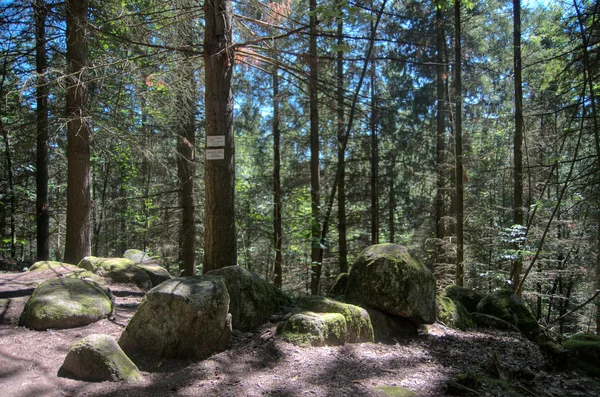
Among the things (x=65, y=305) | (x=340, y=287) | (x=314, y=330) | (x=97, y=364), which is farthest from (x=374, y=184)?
(x=97, y=364)

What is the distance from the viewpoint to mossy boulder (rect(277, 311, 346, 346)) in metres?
3.84

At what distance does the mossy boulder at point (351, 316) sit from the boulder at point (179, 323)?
1201 mm

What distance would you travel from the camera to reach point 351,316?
4.27 m

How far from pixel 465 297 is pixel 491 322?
116cm

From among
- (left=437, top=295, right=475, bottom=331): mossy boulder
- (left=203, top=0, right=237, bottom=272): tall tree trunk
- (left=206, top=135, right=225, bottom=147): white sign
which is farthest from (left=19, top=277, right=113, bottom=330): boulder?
(left=437, top=295, right=475, bottom=331): mossy boulder

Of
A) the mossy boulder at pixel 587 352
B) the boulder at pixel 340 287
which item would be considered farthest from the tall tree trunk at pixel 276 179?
the mossy boulder at pixel 587 352

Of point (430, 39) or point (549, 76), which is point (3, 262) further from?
point (430, 39)

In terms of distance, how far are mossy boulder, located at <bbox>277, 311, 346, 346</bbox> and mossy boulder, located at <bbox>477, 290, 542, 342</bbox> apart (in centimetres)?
361

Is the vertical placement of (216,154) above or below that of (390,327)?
above

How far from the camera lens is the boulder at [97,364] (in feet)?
10.0

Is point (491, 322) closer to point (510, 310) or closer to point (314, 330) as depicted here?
point (510, 310)

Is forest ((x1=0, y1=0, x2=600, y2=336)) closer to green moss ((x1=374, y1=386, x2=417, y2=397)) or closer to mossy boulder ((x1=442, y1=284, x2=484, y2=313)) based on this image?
mossy boulder ((x1=442, y1=284, x2=484, y2=313))

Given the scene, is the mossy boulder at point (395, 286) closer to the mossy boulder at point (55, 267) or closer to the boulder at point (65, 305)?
the boulder at point (65, 305)

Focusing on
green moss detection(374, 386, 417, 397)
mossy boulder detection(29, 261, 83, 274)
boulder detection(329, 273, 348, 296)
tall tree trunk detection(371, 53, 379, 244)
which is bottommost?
green moss detection(374, 386, 417, 397)
